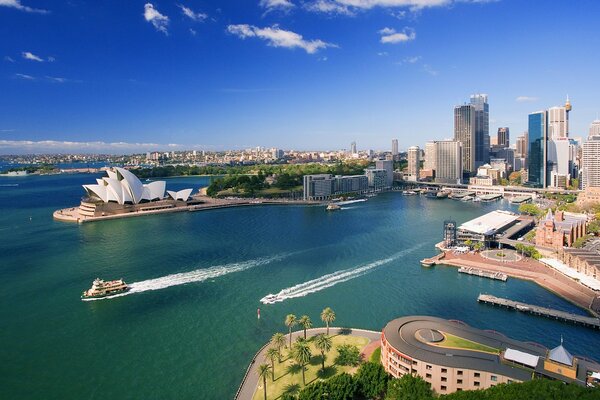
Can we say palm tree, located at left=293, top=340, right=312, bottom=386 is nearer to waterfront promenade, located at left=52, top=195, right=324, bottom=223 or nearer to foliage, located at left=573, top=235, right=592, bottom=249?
foliage, located at left=573, top=235, right=592, bottom=249

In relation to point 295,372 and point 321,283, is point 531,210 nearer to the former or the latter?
point 321,283

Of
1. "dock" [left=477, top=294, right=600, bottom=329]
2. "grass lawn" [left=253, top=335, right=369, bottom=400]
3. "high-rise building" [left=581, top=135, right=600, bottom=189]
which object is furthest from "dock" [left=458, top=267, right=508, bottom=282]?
"high-rise building" [left=581, top=135, right=600, bottom=189]

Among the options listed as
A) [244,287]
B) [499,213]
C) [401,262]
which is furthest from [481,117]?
[244,287]

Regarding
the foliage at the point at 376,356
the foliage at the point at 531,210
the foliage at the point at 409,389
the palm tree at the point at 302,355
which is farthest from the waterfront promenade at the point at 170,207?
the foliage at the point at 409,389

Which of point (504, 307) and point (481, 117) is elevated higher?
point (481, 117)

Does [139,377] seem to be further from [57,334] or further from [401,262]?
[401,262]

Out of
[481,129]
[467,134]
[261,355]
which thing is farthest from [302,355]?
[481,129]

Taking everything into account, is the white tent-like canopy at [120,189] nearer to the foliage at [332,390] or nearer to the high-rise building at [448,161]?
the foliage at [332,390]
